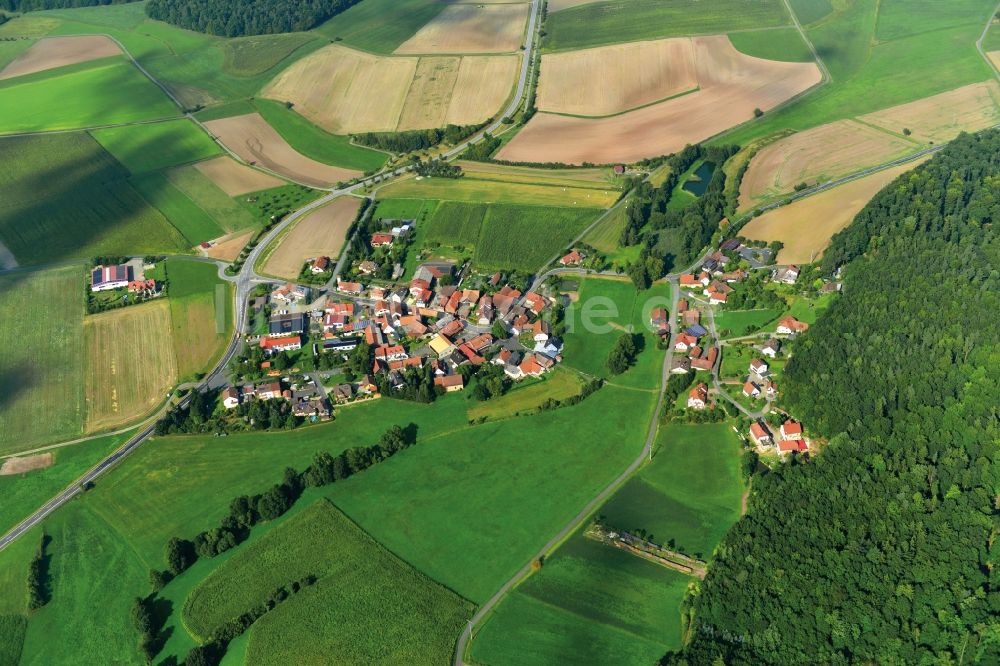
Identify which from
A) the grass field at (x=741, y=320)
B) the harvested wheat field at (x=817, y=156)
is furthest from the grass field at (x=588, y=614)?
the harvested wheat field at (x=817, y=156)

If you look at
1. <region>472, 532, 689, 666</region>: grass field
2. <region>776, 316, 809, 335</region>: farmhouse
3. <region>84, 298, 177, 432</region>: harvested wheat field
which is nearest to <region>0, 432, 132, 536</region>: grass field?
<region>84, 298, 177, 432</region>: harvested wheat field

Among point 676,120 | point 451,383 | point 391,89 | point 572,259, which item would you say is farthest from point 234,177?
point 676,120

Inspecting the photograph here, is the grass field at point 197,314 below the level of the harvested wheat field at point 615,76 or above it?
below

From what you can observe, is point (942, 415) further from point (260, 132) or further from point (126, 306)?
point (260, 132)

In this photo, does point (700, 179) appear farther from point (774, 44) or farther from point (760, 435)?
point (760, 435)

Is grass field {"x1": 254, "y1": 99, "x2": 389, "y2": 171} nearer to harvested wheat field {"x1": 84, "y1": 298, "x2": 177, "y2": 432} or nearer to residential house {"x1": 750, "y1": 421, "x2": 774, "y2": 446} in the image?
harvested wheat field {"x1": 84, "y1": 298, "x2": 177, "y2": 432}

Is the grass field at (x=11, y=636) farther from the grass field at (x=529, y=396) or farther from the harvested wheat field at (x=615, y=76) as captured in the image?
the harvested wheat field at (x=615, y=76)

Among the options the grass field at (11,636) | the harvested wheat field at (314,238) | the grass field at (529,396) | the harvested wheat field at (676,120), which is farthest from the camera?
the harvested wheat field at (676,120)
